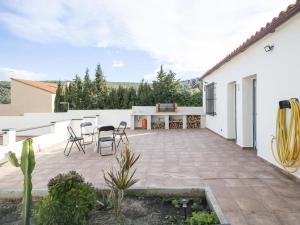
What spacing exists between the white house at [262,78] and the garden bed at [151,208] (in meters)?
2.24

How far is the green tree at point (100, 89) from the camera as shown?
21531mm

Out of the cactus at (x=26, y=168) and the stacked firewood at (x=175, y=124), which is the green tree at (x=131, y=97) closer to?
the stacked firewood at (x=175, y=124)

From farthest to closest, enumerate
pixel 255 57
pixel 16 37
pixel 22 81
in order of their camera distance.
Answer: pixel 22 81 → pixel 16 37 → pixel 255 57

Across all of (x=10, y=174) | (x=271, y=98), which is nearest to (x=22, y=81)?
(x=10, y=174)

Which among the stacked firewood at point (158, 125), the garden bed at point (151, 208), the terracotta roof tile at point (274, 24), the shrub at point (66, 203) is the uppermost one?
the terracotta roof tile at point (274, 24)

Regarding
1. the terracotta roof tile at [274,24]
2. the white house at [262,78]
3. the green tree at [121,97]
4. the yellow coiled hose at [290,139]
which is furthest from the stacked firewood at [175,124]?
the yellow coiled hose at [290,139]

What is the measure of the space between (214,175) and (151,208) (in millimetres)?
2260

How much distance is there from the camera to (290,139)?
16.7 feet

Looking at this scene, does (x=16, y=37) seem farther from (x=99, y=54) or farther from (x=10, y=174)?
(x=10, y=174)

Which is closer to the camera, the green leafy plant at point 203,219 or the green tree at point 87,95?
the green leafy plant at point 203,219

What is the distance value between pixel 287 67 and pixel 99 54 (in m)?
20.4

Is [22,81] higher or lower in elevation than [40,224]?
higher

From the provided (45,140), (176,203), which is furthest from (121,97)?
(176,203)

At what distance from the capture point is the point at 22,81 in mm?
29531
